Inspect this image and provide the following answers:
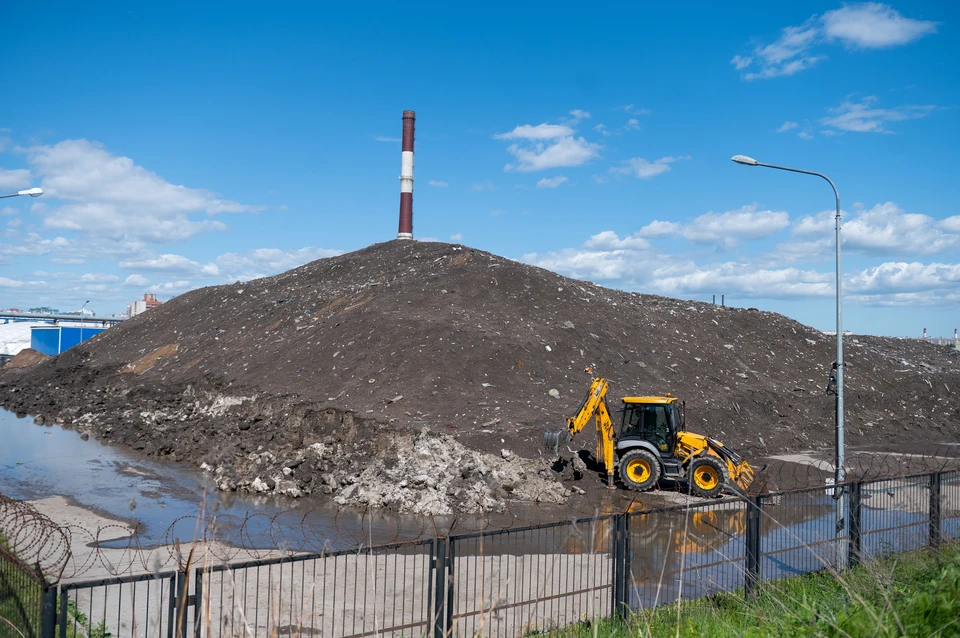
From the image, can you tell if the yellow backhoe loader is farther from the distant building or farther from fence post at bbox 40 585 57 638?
the distant building

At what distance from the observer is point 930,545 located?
371 inches

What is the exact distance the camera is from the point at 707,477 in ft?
55.8

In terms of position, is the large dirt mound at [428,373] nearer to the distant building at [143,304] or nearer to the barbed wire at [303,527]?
the barbed wire at [303,527]

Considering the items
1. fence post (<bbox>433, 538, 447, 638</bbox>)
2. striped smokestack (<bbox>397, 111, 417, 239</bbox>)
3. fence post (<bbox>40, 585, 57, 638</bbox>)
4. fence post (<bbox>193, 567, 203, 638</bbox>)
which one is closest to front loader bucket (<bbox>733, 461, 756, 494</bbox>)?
fence post (<bbox>433, 538, 447, 638</bbox>)

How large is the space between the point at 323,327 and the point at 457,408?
1047 cm

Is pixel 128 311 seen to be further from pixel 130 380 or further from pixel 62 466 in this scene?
pixel 62 466

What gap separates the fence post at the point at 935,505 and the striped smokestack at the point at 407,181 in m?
37.4

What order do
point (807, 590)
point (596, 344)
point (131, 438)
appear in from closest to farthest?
point (807, 590) → point (131, 438) → point (596, 344)

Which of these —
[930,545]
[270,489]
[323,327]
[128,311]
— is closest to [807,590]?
[930,545]

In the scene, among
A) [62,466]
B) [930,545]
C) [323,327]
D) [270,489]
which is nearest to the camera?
[930,545]

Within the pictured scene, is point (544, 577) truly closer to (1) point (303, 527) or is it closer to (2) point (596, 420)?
(1) point (303, 527)

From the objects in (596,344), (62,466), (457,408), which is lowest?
(62,466)

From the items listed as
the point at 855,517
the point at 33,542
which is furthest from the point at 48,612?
the point at 855,517

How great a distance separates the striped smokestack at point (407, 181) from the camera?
45.5m
